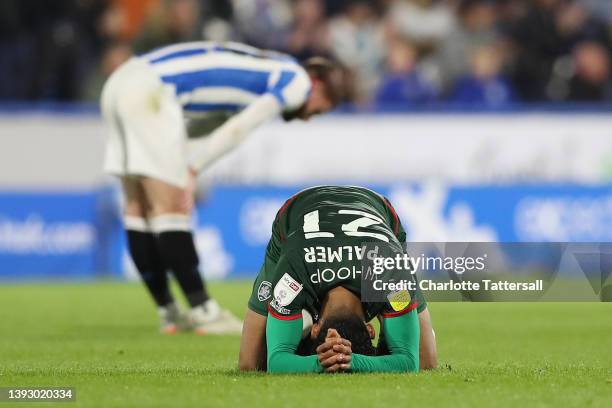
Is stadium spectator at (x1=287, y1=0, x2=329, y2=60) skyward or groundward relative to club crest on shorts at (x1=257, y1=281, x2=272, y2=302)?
skyward

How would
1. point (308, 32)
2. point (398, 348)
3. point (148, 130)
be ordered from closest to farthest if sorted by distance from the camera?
point (398, 348) → point (148, 130) → point (308, 32)

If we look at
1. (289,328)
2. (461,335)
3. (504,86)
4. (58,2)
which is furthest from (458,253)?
(58,2)

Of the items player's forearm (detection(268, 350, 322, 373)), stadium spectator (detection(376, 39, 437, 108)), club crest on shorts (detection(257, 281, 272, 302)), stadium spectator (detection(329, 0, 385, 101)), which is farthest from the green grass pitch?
stadium spectator (detection(329, 0, 385, 101))

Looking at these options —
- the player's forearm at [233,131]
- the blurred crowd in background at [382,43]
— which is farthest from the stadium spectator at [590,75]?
the player's forearm at [233,131]

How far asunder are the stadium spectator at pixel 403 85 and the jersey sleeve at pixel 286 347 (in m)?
10.6

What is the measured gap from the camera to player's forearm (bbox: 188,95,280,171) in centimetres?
877

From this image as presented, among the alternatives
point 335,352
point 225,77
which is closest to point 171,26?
point 225,77

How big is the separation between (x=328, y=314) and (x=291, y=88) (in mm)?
3723

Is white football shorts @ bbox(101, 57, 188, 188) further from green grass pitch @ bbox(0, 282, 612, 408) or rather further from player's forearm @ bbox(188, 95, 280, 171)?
green grass pitch @ bbox(0, 282, 612, 408)

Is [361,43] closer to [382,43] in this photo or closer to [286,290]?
[382,43]

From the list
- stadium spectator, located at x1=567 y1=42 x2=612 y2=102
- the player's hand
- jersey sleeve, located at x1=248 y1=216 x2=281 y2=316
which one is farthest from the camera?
stadium spectator, located at x1=567 y1=42 x2=612 y2=102

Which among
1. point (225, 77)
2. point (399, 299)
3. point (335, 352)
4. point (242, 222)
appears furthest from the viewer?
point (242, 222)

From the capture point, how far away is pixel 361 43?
16.8m

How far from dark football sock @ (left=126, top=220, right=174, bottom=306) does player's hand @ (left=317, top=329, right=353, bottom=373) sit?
3.67 metres
